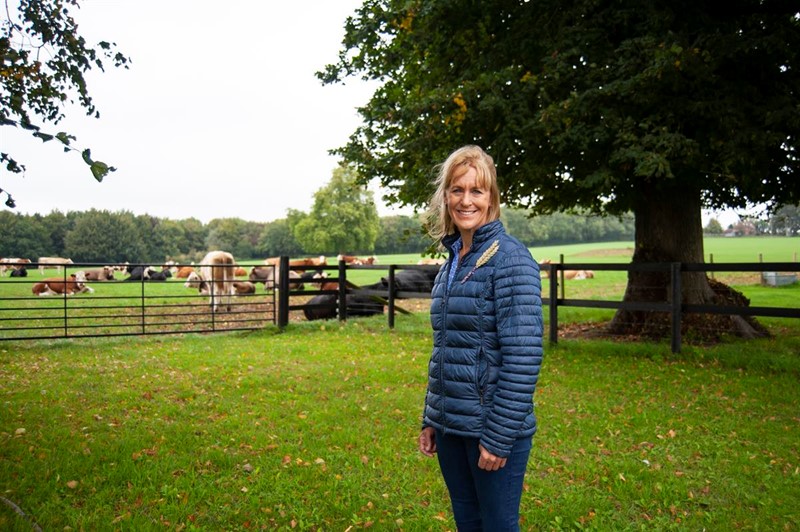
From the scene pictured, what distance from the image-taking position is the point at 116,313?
16.3 meters

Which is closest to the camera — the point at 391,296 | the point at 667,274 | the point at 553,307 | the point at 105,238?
the point at 553,307

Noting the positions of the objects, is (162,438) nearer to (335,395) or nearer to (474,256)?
(335,395)

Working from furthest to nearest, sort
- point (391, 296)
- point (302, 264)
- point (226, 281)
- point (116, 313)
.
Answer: point (302, 264) < point (116, 313) < point (226, 281) < point (391, 296)

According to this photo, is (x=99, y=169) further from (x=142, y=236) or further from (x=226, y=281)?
(x=142, y=236)

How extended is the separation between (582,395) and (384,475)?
307cm

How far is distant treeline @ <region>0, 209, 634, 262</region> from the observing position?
1638 cm

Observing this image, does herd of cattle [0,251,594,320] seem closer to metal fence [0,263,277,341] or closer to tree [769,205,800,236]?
metal fence [0,263,277,341]

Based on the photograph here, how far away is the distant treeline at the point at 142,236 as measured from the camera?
16375mm

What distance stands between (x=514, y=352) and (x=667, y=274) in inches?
377

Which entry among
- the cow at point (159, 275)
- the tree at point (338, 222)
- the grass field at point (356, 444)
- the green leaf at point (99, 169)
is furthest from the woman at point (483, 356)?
the tree at point (338, 222)

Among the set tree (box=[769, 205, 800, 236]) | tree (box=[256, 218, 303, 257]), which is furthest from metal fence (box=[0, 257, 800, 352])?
tree (box=[256, 218, 303, 257])

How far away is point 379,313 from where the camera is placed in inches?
568

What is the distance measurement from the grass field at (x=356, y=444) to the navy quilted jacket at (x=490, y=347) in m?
1.71

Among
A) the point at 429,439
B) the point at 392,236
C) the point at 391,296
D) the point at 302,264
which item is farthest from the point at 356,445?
the point at 392,236
